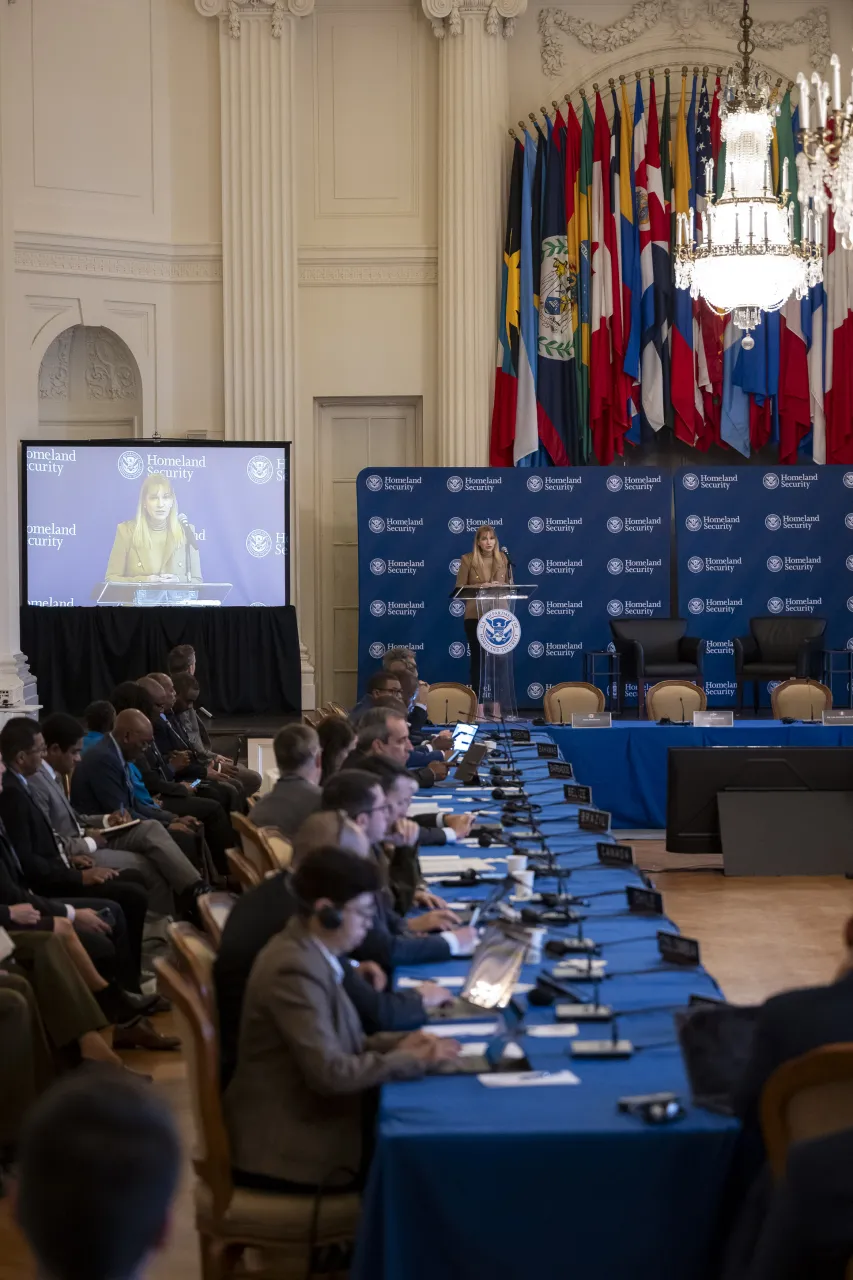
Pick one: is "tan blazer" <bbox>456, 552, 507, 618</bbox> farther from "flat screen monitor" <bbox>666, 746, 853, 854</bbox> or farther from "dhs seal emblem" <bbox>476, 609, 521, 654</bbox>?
"flat screen monitor" <bbox>666, 746, 853, 854</bbox>

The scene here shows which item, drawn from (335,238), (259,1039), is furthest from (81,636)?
(259,1039)

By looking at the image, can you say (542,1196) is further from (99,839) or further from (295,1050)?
(99,839)

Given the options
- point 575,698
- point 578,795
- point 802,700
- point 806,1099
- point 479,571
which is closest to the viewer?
point 806,1099

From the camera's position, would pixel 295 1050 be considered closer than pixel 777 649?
Yes

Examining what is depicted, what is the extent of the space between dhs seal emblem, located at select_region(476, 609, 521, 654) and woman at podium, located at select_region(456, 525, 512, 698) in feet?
3.55

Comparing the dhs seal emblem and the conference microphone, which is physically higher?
the conference microphone

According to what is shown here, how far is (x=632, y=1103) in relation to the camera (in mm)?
2414

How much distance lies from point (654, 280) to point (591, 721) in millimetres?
5953

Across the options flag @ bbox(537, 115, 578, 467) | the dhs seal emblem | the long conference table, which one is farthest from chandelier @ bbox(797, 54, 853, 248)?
the long conference table

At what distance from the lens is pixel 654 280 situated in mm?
13398

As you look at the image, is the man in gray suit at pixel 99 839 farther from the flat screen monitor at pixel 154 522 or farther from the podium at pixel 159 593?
the flat screen monitor at pixel 154 522

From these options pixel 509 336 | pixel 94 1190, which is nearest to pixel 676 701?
pixel 509 336

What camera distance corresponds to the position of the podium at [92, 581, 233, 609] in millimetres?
12383

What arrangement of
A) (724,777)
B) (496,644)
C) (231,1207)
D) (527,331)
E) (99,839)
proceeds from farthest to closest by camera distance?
(527,331) → (496,644) → (724,777) → (99,839) → (231,1207)
